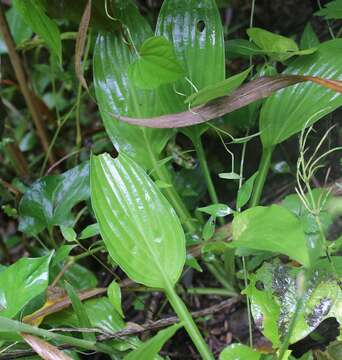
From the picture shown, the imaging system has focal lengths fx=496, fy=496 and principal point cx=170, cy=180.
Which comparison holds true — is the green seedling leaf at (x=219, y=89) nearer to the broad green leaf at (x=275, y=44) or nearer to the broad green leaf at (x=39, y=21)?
the broad green leaf at (x=275, y=44)

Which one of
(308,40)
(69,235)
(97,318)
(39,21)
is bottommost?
(97,318)

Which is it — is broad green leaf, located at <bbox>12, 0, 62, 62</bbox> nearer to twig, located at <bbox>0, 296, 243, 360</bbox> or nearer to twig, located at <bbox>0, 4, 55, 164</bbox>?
twig, located at <bbox>0, 4, 55, 164</bbox>

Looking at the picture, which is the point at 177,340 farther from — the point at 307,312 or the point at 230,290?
the point at 307,312

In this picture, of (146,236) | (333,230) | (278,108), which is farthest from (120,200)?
(333,230)

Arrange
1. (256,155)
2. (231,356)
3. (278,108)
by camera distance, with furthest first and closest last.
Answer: (256,155) < (278,108) < (231,356)

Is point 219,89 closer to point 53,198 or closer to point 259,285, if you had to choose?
point 259,285

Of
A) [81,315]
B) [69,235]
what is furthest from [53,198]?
[81,315]
